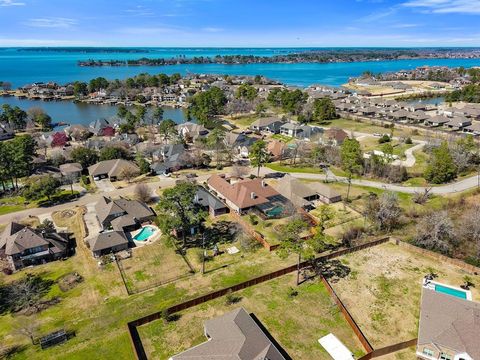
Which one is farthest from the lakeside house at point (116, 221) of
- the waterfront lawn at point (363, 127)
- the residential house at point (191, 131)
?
the waterfront lawn at point (363, 127)

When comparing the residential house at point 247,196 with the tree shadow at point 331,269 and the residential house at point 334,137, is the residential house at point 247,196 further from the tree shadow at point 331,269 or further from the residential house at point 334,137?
the residential house at point 334,137

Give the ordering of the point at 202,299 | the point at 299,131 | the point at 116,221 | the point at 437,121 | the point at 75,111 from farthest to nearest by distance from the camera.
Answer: the point at 75,111 < the point at 437,121 < the point at 299,131 < the point at 116,221 < the point at 202,299

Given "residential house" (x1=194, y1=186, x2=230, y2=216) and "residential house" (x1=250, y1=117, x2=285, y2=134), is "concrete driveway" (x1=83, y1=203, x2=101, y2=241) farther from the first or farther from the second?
"residential house" (x1=250, y1=117, x2=285, y2=134)

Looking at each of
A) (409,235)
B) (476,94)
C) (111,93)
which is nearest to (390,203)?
(409,235)

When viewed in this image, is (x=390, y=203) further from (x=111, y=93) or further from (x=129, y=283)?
(x=111, y=93)

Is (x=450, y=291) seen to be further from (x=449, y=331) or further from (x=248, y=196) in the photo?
(x=248, y=196)

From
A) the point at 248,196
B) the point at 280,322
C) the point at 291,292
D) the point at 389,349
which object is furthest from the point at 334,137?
the point at 389,349
